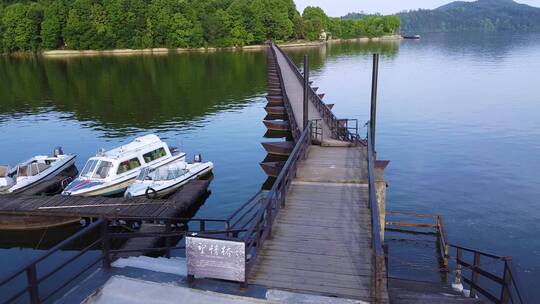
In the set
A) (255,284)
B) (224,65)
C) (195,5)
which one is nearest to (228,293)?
(255,284)

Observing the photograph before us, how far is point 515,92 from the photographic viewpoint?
62125 millimetres

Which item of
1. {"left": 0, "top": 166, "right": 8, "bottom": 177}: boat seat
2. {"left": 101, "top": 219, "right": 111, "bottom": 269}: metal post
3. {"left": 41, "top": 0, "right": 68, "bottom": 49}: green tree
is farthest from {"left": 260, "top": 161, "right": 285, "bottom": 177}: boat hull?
{"left": 41, "top": 0, "right": 68, "bottom": 49}: green tree

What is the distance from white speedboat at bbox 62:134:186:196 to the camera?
25.7 metres

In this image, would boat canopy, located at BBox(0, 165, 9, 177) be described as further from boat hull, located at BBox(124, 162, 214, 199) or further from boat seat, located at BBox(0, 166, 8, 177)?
boat hull, located at BBox(124, 162, 214, 199)

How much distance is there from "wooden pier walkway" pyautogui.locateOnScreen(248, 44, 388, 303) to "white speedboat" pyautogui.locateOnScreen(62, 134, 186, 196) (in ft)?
41.1

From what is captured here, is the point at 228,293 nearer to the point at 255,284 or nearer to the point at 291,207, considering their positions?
the point at 255,284

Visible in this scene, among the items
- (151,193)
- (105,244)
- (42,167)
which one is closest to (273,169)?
(151,193)

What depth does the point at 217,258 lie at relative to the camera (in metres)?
9.42

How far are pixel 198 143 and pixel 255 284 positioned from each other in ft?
101

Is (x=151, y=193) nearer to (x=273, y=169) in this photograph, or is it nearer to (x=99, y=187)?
(x=99, y=187)

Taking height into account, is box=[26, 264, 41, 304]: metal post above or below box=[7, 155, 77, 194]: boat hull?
above

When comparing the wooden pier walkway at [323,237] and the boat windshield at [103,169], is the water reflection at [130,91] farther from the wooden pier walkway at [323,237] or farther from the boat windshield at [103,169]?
the wooden pier walkway at [323,237]

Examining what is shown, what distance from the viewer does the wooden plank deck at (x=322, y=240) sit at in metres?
9.95

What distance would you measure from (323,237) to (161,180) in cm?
1587
